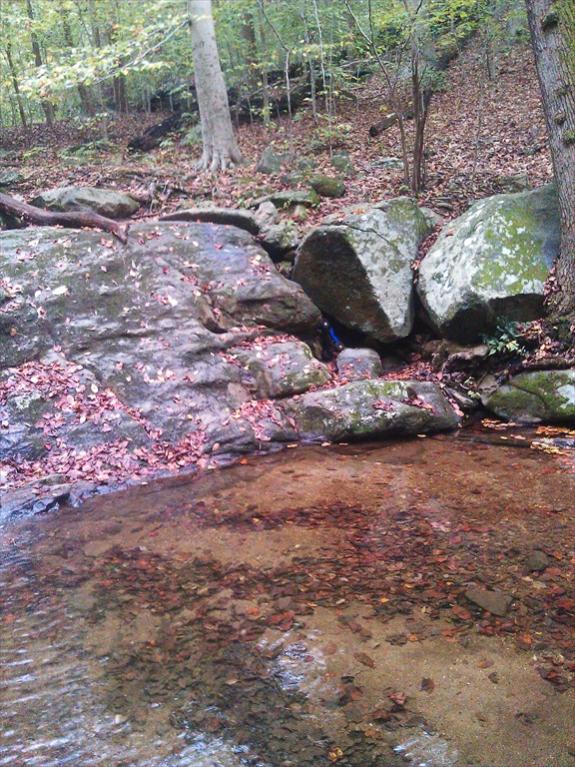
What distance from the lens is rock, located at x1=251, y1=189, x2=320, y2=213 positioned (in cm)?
1085

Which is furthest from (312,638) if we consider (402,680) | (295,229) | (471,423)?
(295,229)

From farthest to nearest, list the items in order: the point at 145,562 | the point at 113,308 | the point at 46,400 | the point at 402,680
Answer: the point at 113,308, the point at 46,400, the point at 145,562, the point at 402,680

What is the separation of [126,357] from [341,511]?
12.4 feet

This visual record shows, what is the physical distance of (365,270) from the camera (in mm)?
8969

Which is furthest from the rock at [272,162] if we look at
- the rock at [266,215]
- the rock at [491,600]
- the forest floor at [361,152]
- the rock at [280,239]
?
the rock at [491,600]

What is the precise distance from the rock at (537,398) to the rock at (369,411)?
67 centimetres

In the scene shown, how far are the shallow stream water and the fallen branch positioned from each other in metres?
5.09

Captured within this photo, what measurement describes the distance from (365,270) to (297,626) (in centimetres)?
619

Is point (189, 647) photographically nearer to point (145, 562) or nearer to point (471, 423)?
point (145, 562)

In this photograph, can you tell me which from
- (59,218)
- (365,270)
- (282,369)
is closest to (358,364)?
(282,369)

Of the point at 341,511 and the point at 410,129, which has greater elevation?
the point at 410,129

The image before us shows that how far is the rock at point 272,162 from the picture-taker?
1246 cm

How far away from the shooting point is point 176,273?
9.05m

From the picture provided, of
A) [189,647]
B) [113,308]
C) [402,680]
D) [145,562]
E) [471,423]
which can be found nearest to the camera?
[402,680]
